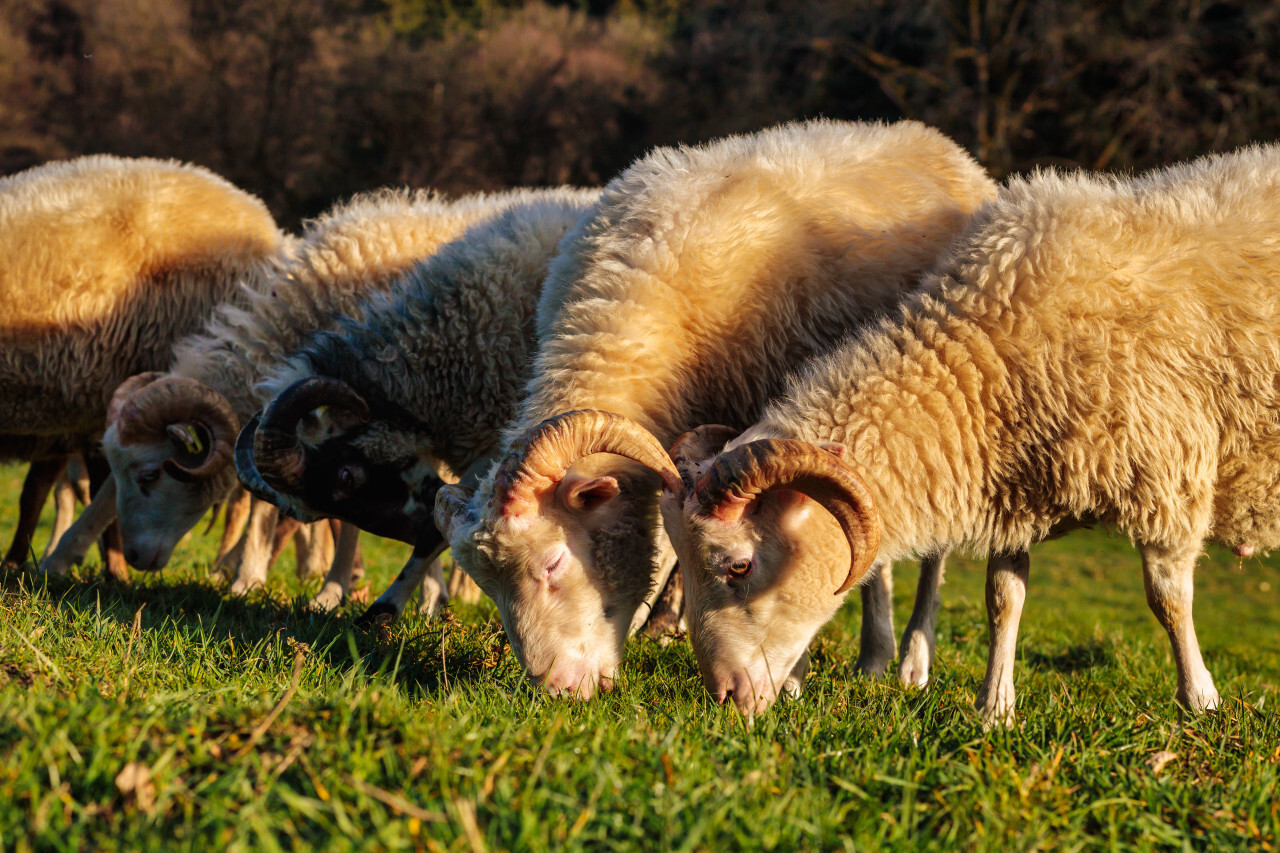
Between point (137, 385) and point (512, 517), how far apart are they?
362 cm

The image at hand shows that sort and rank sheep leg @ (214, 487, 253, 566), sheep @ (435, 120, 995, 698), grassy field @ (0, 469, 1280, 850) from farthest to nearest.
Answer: sheep leg @ (214, 487, 253, 566) → sheep @ (435, 120, 995, 698) → grassy field @ (0, 469, 1280, 850)

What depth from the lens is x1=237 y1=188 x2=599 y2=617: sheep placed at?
5621 millimetres

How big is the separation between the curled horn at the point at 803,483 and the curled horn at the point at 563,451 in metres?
0.27

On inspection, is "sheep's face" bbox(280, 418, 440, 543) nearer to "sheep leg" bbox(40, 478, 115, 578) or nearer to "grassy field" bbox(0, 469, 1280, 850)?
"grassy field" bbox(0, 469, 1280, 850)

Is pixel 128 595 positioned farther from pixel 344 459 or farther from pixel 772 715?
pixel 772 715

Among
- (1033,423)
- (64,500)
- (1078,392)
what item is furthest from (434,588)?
(1078,392)

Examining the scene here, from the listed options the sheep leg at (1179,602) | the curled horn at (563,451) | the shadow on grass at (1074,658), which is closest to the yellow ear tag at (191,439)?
the curled horn at (563,451)

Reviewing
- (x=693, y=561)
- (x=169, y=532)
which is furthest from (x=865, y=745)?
(x=169, y=532)

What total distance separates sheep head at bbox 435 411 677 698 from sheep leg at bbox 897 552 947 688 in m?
1.61

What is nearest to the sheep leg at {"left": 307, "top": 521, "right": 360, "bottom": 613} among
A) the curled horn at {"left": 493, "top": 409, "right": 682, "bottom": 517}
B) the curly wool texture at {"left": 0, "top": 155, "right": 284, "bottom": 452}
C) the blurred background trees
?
the curly wool texture at {"left": 0, "top": 155, "right": 284, "bottom": 452}

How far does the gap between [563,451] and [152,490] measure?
377 cm

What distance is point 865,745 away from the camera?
2842 mm

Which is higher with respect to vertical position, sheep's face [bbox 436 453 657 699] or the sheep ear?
the sheep ear

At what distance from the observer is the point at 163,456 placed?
6.38 metres
